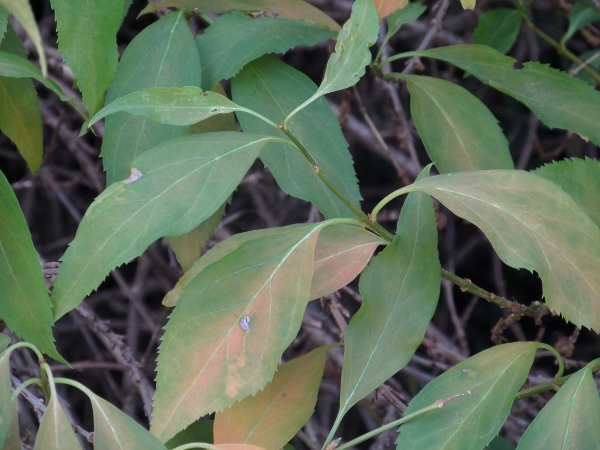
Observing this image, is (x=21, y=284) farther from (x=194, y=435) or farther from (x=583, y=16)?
(x=583, y=16)

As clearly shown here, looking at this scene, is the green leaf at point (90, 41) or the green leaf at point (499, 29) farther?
the green leaf at point (499, 29)

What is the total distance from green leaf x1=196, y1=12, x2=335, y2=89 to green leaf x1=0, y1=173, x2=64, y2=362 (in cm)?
32

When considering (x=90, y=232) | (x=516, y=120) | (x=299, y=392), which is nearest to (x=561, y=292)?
(x=299, y=392)

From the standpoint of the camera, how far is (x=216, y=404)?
78cm

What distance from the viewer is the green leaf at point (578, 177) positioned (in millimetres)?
966

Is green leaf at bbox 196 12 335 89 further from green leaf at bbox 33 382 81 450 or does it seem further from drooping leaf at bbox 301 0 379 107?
green leaf at bbox 33 382 81 450

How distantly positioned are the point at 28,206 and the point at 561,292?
165 cm

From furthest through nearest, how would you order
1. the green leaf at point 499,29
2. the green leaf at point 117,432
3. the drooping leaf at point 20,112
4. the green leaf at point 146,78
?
the green leaf at point 499,29, the drooping leaf at point 20,112, the green leaf at point 146,78, the green leaf at point 117,432

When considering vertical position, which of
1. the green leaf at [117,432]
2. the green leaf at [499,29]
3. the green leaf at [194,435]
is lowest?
the green leaf at [194,435]

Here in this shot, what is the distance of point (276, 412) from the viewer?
0.90 meters

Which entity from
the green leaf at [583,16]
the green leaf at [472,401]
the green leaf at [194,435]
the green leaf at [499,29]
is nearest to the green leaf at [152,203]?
the green leaf at [194,435]

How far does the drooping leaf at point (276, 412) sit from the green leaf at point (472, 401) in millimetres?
127

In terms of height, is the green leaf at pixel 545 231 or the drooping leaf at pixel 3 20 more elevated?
the drooping leaf at pixel 3 20

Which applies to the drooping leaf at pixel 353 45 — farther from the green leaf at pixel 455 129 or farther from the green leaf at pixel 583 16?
the green leaf at pixel 583 16
